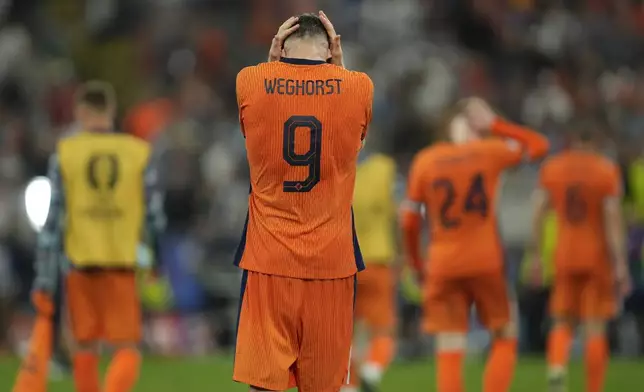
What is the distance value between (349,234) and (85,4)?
15905 millimetres

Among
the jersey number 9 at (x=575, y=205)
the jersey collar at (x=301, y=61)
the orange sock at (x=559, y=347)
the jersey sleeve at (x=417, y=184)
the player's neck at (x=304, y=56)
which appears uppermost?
the player's neck at (x=304, y=56)

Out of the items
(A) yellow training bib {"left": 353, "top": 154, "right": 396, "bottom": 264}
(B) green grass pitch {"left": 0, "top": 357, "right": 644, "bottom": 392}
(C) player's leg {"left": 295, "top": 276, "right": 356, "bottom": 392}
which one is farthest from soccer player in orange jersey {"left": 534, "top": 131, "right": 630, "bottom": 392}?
(C) player's leg {"left": 295, "top": 276, "right": 356, "bottom": 392}

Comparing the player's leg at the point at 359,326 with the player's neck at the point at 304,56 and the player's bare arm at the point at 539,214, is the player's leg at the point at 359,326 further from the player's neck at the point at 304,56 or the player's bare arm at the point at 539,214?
the player's neck at the point at 304,56

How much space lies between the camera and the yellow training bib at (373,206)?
Result: 41.9 ft

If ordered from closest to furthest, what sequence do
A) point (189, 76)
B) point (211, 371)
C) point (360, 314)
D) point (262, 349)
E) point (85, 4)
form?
point (262, 349), point (360, 314), point (211, 371), point (189, 76), point (85, 4)

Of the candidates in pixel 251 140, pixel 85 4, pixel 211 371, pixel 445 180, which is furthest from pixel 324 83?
pixel 85 4

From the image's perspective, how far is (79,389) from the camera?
31.3 feet

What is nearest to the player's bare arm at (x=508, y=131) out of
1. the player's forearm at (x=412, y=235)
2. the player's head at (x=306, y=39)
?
the player's forearm at (x=412, y=235)

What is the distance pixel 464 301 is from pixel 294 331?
3859 millimetres

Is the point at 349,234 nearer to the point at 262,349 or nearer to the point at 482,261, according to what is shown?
the point at 262,349

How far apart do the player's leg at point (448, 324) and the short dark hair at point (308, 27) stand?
12.8ft

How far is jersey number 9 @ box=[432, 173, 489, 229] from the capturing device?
964 centimetres

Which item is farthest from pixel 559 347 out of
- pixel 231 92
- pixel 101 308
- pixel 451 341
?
pixel 231 92

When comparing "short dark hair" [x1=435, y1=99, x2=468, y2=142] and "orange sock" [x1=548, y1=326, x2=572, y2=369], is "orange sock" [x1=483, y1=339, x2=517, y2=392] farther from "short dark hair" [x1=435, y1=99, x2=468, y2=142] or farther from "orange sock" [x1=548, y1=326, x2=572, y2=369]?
"orange sock" [x1=548, y1=326, x2=572, y2=369]
